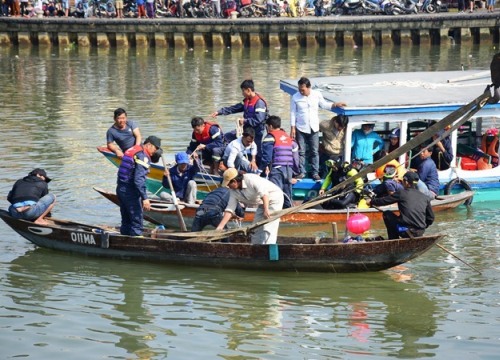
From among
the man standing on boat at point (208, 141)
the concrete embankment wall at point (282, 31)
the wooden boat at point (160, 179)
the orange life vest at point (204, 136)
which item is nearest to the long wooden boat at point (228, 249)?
the wooden boat at point (160, 179)

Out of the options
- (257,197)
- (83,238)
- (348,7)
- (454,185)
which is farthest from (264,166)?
(348,7)

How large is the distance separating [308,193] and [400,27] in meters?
23.1

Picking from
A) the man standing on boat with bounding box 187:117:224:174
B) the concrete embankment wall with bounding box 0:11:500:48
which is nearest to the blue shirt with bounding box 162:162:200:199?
the man standing on boat with bounding box 187:117:224:174

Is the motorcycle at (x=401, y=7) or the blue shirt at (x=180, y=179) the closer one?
the blue shirt at (x=180, y=179)

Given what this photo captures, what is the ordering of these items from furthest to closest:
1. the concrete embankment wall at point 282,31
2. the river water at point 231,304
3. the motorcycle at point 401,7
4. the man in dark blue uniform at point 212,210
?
the motorcycle at point 401,7 → the concrete embankment wall at point 282,31 → the man in dark blue uniform at point 212,210 → the river water at point 231,304

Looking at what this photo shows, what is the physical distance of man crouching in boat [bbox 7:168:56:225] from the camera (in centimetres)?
1395

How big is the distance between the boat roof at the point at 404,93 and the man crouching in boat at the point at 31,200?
4498 millimetres

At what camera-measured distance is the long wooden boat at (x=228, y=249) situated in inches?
496

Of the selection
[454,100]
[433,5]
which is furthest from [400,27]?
[454,100]

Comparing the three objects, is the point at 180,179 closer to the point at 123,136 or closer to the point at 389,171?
the point at 123,136

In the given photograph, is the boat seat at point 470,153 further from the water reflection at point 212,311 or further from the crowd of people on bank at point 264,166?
the water reflection at point 212,311

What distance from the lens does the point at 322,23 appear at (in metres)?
37.9

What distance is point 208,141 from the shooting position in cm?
1603

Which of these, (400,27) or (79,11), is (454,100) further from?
(79,11)
